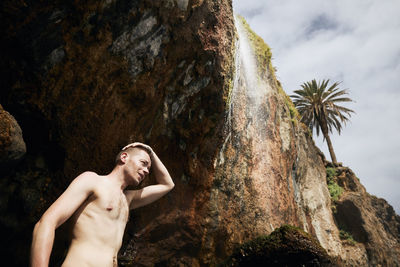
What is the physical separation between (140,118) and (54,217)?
2458 mm

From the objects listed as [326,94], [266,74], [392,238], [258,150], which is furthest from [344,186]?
[258,150]

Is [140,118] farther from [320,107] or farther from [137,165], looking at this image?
[320,107]

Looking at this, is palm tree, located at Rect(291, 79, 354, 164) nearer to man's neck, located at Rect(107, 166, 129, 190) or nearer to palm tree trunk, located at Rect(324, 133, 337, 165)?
palm tree trunk, located at Rect(324, 133, 337, 165)

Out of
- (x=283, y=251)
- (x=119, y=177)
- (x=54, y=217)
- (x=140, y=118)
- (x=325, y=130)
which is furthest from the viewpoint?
(x=325, y=130)

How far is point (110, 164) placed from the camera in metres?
4.88

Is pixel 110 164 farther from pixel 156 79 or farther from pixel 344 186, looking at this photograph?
pixel 344 186

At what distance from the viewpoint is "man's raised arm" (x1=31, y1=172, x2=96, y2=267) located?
101 inches

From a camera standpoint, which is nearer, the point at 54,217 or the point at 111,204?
the point at 54,217

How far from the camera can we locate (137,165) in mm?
3855

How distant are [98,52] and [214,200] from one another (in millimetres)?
3281

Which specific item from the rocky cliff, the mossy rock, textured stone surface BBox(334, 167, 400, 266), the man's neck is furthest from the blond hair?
textured stone surface BBox(334, 167, 400, 266)

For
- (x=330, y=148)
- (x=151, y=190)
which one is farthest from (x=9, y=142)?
(x=330, y=148)

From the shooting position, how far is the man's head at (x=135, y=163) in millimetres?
3814

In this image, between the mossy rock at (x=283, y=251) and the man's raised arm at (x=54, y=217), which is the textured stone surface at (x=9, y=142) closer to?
the man's raised arm at (x=54, y=217)
